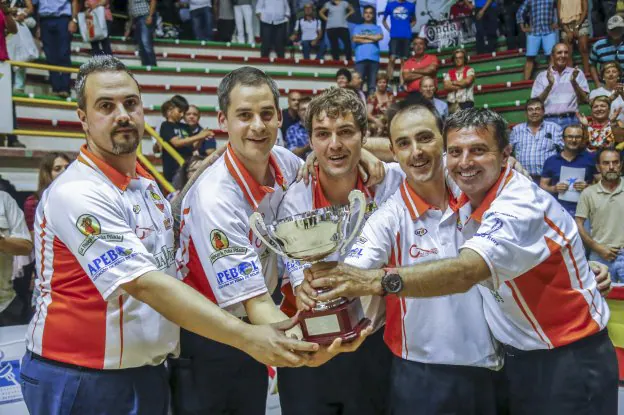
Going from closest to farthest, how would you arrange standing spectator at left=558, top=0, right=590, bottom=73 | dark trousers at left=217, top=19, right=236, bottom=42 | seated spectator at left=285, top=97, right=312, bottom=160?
seated spectator at left=285, top=97, right=312, bottom=160 < standing spectator at left=558, top=0, right=590, bottom=73 < dark trousers at left=217, top=19, right=236, bottom=42

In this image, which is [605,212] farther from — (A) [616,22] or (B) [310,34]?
(B) [310,34]

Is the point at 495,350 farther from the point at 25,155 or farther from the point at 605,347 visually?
the point at 25,155

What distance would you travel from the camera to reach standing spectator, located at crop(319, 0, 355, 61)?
45.6 feet

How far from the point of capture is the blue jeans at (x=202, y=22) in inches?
551

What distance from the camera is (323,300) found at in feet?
8.29

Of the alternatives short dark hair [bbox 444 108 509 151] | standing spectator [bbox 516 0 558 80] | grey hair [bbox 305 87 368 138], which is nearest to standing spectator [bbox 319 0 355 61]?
standing spectator [bbox 516 0 558 80]

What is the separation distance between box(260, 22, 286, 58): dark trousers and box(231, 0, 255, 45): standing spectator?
695mm

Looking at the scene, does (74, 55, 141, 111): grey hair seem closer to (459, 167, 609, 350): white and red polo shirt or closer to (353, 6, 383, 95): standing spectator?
(459, 167, 609, 350): white and red polo shirt

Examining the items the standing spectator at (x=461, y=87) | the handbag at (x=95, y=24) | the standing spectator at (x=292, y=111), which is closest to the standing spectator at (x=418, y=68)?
the standing spectator at (x=461, y=87)

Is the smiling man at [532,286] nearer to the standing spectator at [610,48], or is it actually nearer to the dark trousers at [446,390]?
the dark trousers at [446,390]

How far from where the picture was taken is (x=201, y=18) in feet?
46.6

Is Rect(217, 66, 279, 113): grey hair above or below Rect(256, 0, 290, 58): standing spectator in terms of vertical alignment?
below

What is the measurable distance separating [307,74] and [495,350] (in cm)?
1154

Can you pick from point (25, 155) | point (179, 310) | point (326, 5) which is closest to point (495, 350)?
point (179, 310)
